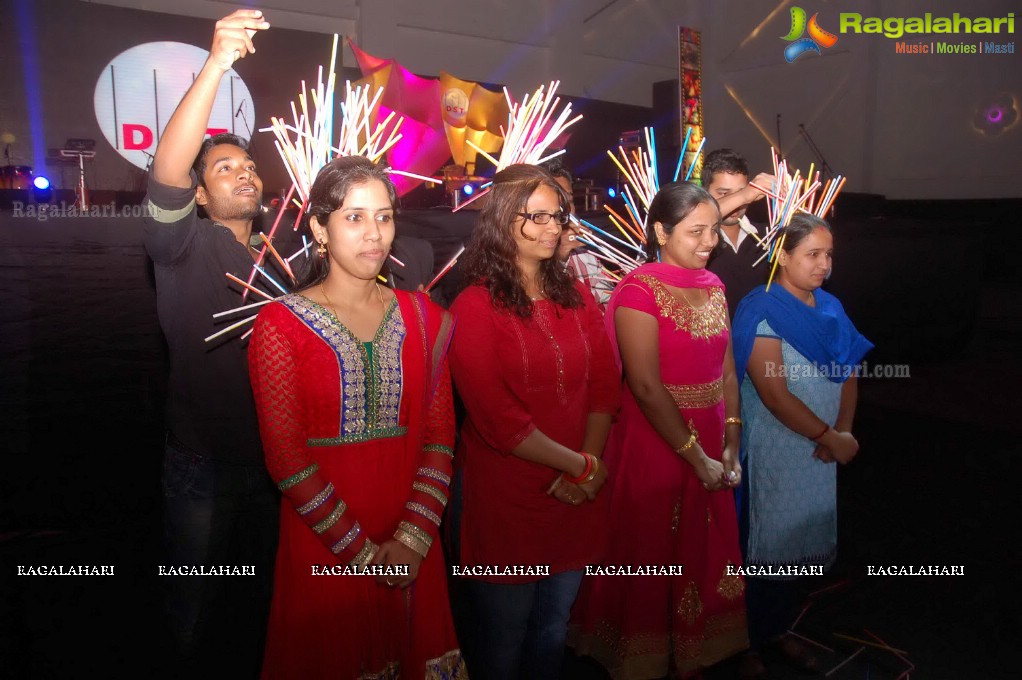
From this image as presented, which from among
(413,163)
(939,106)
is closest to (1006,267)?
(939,106)

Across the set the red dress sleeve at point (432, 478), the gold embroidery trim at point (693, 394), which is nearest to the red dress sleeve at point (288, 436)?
the red dress sleeve at point (432, 478)

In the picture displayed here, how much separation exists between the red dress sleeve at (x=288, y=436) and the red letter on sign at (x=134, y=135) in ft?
14.9

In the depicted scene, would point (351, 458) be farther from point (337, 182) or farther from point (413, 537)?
point (337, 182)

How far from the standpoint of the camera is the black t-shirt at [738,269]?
2.71 metres

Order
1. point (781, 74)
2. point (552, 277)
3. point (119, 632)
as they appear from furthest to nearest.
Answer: point (781, 74), point (119, 632), point (552, 277)

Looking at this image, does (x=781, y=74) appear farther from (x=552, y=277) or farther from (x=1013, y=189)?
(x=552, y=277)

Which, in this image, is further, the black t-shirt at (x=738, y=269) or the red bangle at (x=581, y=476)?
the black t-shirt at (x=738, y=269)

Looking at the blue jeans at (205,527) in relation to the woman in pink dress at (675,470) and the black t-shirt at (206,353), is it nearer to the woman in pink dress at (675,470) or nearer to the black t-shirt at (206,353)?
the black t-shirt at (206,353)

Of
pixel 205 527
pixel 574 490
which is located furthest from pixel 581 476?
pixel 205 527

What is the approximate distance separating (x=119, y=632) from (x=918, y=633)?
9.17 ft

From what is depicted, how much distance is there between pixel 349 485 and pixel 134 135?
4729 mm

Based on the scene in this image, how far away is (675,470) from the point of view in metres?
2.14

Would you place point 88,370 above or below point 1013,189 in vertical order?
below

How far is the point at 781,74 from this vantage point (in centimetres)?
1066
